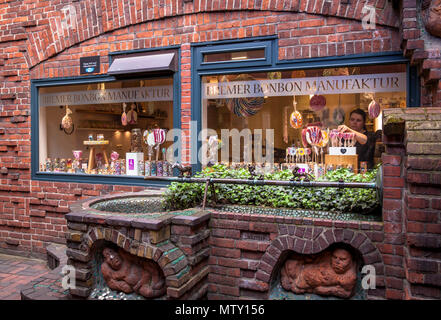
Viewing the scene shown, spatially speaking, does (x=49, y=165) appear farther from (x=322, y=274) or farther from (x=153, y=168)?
(x=322, y=274)

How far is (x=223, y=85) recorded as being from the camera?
5617 mm

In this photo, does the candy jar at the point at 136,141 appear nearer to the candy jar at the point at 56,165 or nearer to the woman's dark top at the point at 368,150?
the candy jar at the point at 56,165

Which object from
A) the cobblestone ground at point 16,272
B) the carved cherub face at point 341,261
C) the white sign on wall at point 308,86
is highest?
the white sign on wall at point 308,86

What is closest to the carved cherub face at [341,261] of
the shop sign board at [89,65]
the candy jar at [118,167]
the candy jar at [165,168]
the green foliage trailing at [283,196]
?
the green foliage trailing at [283,196]

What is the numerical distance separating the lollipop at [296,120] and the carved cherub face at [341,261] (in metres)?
2.97

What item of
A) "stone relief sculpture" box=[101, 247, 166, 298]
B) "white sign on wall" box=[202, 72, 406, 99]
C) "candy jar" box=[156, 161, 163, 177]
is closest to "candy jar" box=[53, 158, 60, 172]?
"candy jar" box=[156, 161, 163, 177]

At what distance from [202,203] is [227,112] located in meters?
2.47

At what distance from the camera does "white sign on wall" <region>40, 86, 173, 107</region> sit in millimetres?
5887

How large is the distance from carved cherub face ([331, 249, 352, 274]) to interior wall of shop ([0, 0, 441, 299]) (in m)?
0.81

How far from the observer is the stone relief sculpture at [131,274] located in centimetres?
297

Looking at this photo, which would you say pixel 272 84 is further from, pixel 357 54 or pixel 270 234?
pixel 270 234

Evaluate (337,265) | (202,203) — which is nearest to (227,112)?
(202,203)

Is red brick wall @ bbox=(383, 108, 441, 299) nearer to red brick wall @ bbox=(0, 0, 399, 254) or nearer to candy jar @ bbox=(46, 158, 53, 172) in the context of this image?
red brick wall @ bbox=(0, 0, 399, 254)

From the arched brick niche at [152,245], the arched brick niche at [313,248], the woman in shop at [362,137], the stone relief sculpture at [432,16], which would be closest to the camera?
the arched brick niche at [313,248]
